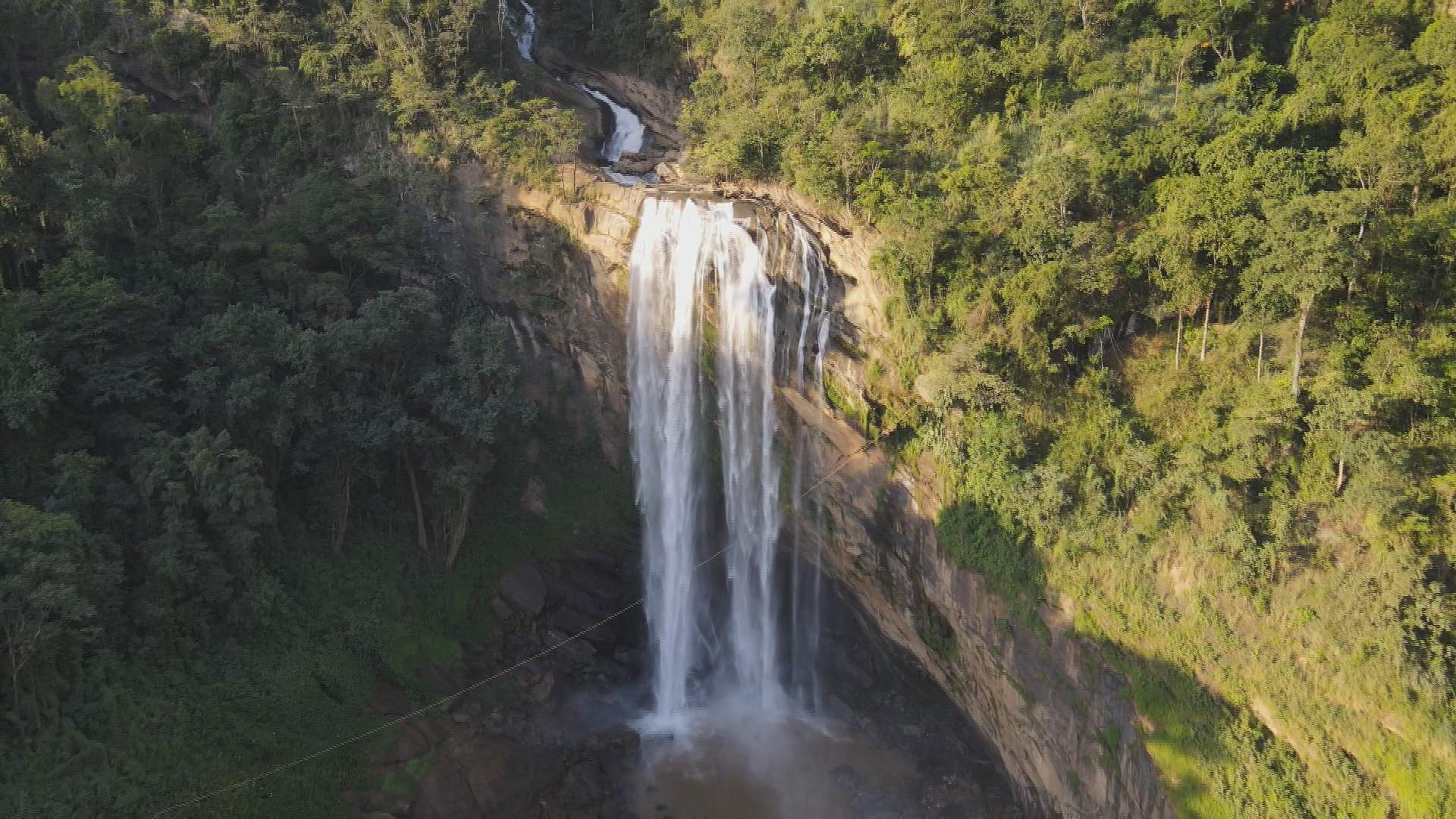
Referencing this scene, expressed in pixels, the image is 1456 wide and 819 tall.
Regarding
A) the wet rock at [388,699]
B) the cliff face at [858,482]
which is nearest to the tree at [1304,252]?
the cliff face at [858,482]

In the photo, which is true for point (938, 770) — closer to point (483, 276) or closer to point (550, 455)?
point (550, 455)

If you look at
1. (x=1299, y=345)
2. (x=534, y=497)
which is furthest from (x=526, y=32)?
(x=1299, y=345)

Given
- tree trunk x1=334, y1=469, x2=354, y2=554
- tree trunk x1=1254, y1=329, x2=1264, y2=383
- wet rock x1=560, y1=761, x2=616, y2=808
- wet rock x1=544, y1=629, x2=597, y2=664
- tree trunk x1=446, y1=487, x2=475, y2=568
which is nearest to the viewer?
tree trunk x1=1254, y1=329, x2=1264, y2=383

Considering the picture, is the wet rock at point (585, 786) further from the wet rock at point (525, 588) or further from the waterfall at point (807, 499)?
the waterfall at point (807, 499)

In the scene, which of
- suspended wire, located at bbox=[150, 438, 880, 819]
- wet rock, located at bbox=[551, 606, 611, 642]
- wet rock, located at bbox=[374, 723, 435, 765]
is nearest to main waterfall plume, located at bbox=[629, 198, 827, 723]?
suspended wire, located at bbox=[150, 438, 880, 819]

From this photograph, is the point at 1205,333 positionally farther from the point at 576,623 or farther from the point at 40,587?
the point at 40,587

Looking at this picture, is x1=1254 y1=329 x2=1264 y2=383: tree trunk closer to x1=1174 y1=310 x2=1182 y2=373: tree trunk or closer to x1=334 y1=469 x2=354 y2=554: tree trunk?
x1=1174 y1=310 x2=1182 y2=373: tree trunk

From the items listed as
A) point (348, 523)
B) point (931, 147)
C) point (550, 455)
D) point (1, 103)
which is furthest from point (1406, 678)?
point (1, 103)
